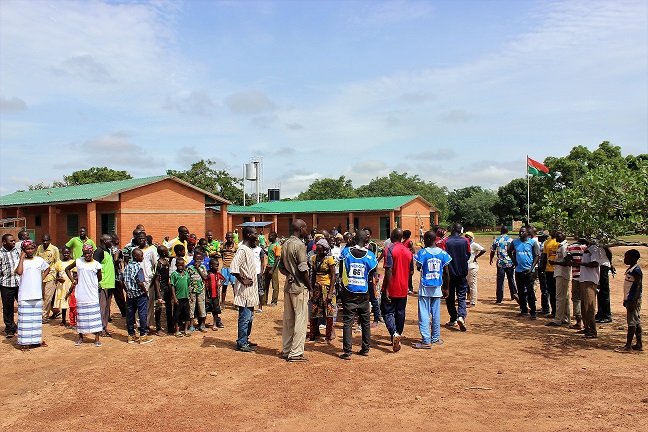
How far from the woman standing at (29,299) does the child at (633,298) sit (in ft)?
29.1

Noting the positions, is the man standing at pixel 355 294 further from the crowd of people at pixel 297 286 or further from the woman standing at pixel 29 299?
the woman standing at pixel 29 299

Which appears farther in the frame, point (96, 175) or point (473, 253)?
point (96, 175)

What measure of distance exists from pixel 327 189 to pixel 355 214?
1209 inches

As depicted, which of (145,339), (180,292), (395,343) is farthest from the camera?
(180,292)

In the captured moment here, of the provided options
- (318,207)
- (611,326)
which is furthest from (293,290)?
(318,207)

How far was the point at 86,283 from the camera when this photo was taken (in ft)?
26.5

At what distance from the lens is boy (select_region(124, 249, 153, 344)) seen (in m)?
8.21

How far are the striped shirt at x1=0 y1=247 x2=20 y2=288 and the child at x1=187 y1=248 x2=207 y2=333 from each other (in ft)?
9.37

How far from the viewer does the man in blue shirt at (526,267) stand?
33.9ft

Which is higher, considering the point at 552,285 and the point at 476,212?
the point at 476,212

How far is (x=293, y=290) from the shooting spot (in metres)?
7.30

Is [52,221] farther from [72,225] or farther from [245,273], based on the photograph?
[245,273]

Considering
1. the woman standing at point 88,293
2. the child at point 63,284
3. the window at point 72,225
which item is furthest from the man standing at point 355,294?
the window at point 72,225

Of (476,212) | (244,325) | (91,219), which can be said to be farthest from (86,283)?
(476,212)
